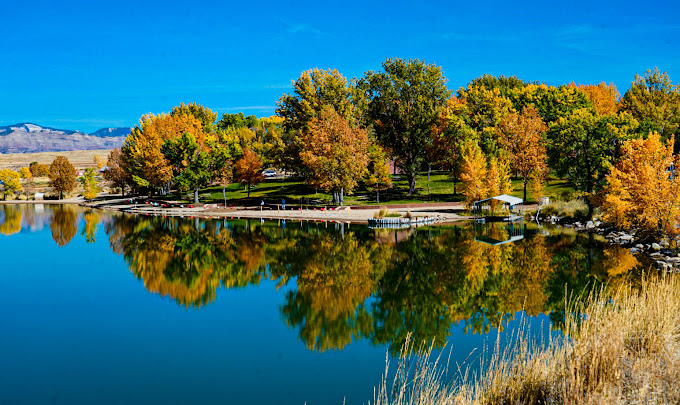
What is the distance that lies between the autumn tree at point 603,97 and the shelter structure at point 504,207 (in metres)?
34.9

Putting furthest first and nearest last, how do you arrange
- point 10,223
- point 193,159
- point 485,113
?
point 193,159 → point 485,113 → point 10,223

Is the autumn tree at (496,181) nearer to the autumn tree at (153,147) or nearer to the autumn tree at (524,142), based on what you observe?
the autumn tree at (524,142)

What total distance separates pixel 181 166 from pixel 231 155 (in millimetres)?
8662

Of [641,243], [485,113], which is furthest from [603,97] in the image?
[641,243]

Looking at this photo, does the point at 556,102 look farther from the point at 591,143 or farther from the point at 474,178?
the point at 474,178

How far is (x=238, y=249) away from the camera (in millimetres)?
40562

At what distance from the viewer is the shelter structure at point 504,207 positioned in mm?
55062

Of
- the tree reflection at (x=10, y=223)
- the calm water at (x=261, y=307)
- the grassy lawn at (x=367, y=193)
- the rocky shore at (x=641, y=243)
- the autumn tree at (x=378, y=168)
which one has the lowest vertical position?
the calm water at (x=261, y=307)

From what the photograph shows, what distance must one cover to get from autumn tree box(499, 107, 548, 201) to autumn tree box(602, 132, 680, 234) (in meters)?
28.5

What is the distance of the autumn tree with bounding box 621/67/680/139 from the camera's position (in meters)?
72.6

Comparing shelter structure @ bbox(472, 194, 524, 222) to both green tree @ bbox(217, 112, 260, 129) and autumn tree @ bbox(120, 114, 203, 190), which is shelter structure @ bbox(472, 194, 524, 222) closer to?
autumn tree @ bbox(120, 114, 203, 190)

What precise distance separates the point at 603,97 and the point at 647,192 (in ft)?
251

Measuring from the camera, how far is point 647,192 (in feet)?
114

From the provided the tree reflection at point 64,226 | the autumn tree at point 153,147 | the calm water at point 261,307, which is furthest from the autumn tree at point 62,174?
the calm water at point 261,307
